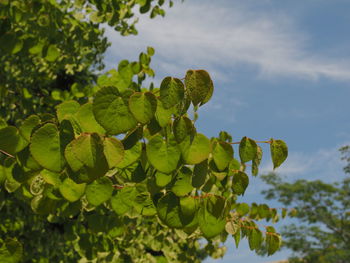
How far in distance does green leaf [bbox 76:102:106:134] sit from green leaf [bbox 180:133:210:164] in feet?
0.95

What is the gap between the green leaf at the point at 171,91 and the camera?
4.38 ft

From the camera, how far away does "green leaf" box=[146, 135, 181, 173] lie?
4.54ft

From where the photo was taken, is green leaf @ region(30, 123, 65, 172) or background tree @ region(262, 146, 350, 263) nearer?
green leaf @ region(30, 123, 65, 172)

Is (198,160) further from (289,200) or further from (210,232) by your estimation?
(289,200)

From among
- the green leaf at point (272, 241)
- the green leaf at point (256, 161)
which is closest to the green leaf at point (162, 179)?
the green leaf at point (256, 161)

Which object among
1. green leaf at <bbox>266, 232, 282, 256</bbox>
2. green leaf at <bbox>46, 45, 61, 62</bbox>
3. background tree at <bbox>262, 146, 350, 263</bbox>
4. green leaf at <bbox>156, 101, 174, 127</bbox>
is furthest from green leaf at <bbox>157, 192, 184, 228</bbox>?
background tree at <bbox>262, 146, 350, 263</bbox>

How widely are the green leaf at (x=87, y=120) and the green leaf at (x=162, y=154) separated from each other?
0.58ft

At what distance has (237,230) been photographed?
219 cm

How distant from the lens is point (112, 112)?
126 cm

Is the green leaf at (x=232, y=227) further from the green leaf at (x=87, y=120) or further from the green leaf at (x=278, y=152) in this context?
the green leaf at (x=87, y=120)

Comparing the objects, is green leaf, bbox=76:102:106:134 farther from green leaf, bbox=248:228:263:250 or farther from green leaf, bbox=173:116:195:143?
green leaf, bbox=248:228:263:250

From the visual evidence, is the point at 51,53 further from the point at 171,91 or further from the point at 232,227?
the point at 171,91

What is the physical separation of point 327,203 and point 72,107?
2809 cm

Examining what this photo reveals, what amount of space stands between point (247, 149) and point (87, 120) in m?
0.64
